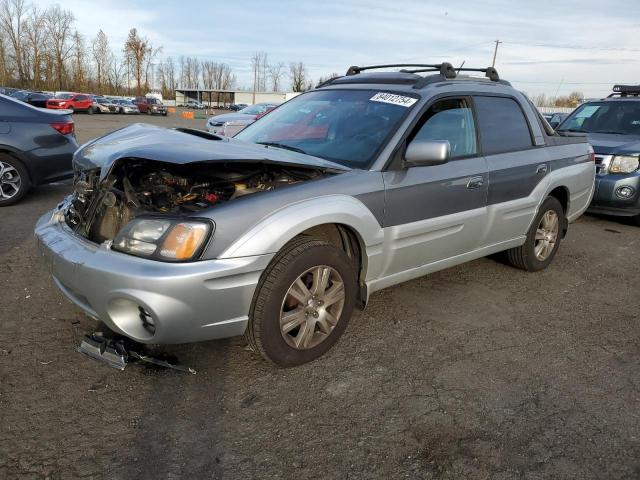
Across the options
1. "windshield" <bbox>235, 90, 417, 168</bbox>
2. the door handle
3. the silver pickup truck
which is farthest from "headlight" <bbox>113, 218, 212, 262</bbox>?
the door handle

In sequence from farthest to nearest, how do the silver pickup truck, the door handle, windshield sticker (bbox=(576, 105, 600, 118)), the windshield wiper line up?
1. windshield sticker (bbox=(576, 105, 600, 118))
2. the door handle
3. the windshield wiper
4. the silver pickup truck

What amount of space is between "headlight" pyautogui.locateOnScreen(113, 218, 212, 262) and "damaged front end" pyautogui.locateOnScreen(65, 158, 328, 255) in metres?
0.20

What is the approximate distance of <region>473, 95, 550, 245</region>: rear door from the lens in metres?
3.97

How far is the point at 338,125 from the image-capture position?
3648mm

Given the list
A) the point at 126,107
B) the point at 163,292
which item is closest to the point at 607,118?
the point at 163,292

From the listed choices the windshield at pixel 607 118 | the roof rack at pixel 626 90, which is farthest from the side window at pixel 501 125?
the roof rack at pixel 626 90

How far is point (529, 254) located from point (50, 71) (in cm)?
7951

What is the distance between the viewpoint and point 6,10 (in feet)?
217

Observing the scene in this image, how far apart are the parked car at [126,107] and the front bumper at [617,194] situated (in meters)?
44.0

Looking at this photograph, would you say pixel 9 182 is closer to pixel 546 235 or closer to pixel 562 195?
pixel 546 235

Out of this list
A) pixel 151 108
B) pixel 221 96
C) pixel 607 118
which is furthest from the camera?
pixel 221 96

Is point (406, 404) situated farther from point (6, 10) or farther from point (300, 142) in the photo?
point (6, 10)

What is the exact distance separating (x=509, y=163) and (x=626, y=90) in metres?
6.14

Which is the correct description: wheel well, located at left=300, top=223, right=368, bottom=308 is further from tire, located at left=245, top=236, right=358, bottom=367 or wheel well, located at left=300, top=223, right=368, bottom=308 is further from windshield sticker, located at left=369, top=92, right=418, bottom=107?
windshield sticker, located at left=369, top=92, right=418, bottom=107
